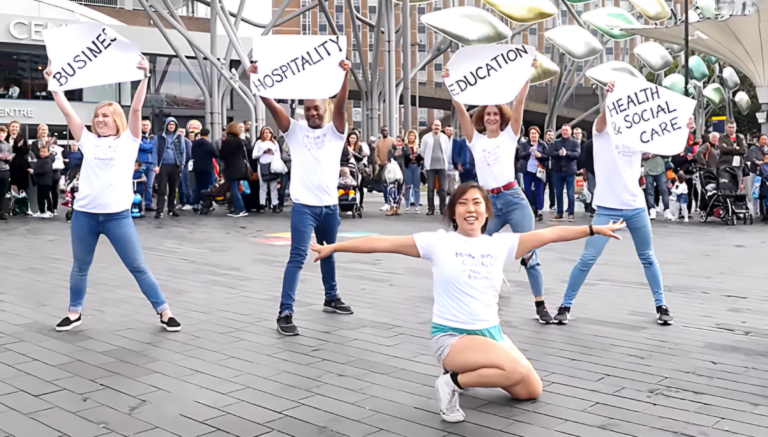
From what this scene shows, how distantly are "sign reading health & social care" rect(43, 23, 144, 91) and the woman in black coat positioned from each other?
33.9ft

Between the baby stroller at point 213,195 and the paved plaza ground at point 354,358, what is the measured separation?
7369 millimetres

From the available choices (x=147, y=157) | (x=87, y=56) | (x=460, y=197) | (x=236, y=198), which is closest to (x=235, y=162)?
(x=236, y=198)

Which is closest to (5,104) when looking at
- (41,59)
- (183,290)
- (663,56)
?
(41,59)

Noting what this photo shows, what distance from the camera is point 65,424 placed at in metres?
A: 3.97

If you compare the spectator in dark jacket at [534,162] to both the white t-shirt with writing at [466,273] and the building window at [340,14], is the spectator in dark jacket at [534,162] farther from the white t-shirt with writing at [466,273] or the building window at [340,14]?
the building window at [340,14]

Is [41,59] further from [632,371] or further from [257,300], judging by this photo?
[632,371]

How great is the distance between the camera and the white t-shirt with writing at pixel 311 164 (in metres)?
6.04

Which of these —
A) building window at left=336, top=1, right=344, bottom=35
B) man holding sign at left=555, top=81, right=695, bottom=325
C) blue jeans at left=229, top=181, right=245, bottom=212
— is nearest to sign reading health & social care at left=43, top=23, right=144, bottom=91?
man holding sign at left=555, top=81, right=695, bottom=325

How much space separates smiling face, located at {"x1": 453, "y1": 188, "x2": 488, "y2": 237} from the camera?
4121mm

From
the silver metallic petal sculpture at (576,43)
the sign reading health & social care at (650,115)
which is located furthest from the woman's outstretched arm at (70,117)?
the silver metallic petal sculpture at (576,43)

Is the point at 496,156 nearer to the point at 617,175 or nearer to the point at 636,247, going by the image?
the point at 617,175

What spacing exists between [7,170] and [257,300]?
1069 centimetres

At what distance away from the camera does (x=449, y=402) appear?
3971 millimetres

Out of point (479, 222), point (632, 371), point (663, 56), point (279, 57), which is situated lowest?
point (632, 371)
